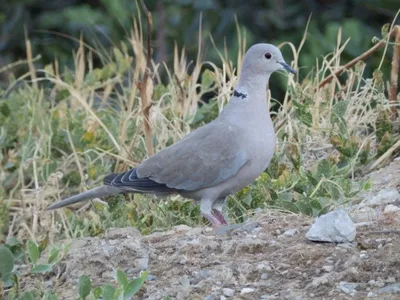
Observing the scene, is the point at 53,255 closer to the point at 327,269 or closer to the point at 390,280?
the point at 327,269

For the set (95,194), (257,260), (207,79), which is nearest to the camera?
(257,260)

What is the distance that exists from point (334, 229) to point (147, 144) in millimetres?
1815

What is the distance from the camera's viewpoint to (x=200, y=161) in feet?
17.4

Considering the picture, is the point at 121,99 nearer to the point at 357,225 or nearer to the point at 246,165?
the point at 246,165

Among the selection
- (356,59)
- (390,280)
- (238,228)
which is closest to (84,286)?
(238,228)

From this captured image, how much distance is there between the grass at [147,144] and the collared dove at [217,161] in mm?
180

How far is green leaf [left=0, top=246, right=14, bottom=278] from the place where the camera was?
4.73 meters

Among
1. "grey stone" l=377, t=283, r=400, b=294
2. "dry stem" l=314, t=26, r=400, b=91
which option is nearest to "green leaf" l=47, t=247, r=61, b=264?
"grey stone" l=377, t=283, r=400, b=294

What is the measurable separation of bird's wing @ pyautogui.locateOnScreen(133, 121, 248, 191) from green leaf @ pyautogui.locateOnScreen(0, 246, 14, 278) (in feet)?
2.70

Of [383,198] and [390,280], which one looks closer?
[390,280]

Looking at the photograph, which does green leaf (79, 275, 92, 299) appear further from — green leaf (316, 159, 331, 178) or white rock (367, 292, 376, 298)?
green leaf (316, 159, 331, 178)

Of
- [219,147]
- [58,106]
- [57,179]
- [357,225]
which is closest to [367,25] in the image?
[58,106]

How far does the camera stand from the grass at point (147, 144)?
219 inches

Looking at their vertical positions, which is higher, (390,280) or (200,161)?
(390,280)
